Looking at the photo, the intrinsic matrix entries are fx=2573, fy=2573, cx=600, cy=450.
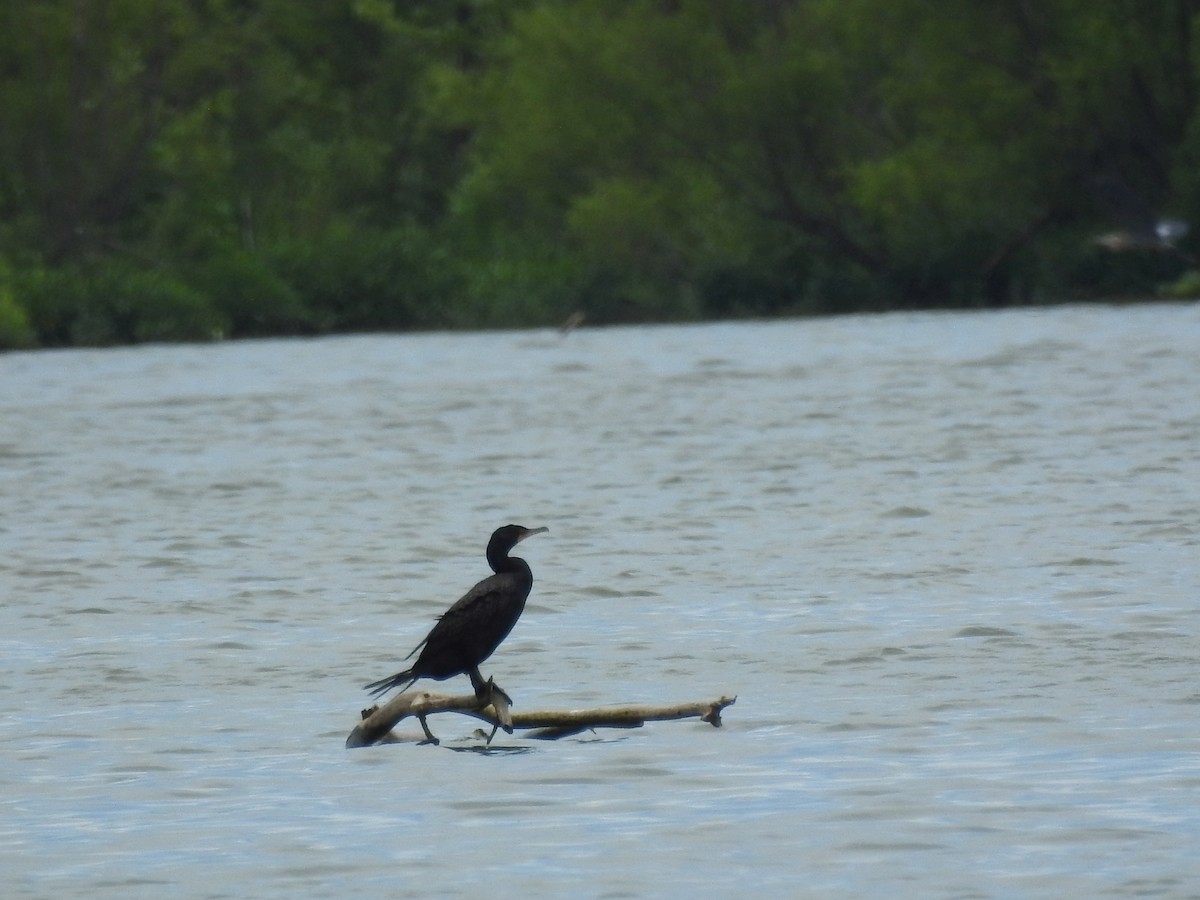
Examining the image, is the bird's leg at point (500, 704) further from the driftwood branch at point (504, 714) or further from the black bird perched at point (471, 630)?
the black bird perched at point (471, 630)

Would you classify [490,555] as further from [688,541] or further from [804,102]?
[804,102]

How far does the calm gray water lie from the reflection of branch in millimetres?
126

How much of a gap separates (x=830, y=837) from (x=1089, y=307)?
135 feet

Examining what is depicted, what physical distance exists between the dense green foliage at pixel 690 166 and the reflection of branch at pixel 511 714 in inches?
1501

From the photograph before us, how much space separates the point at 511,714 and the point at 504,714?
0.17 meters

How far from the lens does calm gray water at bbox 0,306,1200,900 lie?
307 inches

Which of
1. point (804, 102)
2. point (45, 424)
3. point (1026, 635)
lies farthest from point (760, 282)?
point (1026, 635)

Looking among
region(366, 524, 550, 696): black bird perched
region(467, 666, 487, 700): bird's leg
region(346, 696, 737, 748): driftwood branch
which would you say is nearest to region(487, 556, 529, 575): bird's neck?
region(366, 524, 550, 696): black bird perched

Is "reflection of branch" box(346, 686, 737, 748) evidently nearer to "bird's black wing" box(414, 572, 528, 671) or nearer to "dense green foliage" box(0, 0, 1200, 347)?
"bird's black wing" box(414, 572, 528, 671)

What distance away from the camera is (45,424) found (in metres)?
29.4

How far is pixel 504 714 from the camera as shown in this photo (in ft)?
28.8

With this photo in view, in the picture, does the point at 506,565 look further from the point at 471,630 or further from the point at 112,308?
the point at 112,308

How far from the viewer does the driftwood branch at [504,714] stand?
8875mm

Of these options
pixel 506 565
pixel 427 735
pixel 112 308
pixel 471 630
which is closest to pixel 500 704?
pixel 471 630
